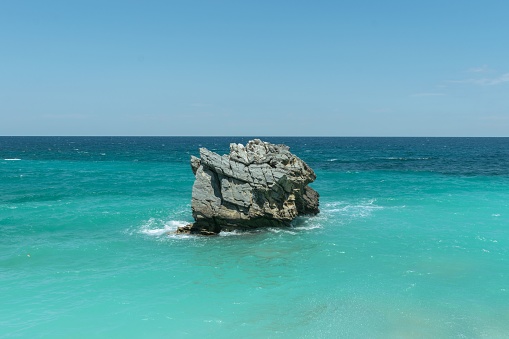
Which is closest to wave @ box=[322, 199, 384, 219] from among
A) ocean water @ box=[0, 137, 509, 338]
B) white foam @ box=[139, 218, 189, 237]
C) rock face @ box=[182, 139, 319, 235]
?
ocean water @ box=[0, 137, 509, 338]

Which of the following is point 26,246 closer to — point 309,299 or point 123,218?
point 123,218

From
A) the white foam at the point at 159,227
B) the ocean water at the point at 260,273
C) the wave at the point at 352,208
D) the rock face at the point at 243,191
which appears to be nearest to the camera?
the ocean water at the point at 260,273

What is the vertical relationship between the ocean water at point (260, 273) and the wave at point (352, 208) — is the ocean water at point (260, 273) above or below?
below

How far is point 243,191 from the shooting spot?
32375 millimetres

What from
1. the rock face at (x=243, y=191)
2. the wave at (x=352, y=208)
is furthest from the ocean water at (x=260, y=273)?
the rock face at (x=243, y=191)

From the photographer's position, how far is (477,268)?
25.0 m

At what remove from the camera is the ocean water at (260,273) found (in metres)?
18.6

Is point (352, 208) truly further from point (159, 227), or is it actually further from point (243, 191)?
point (159, 227)

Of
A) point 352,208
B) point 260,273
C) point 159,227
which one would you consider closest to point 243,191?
point 159,227

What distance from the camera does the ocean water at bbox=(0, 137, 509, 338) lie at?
1861 centimetres

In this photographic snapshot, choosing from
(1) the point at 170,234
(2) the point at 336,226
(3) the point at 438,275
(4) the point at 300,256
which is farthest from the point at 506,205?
(1) the point at 170,234

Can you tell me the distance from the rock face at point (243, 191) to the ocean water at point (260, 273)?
5.34ft

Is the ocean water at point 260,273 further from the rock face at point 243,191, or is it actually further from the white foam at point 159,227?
the rock face at point 243,191

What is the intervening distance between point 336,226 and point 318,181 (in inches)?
1117
